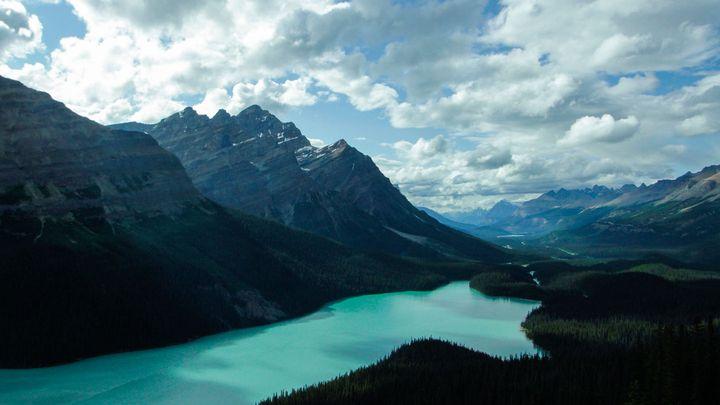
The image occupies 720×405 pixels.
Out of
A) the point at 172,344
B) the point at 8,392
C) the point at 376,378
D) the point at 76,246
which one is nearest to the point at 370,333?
the point at 172,344

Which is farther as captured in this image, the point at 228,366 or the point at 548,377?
the point at 228,366

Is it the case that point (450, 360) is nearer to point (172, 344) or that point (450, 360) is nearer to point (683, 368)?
point (683, 368)

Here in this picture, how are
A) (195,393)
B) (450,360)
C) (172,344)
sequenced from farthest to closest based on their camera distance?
(172,344) → (450,360) → (195,393)

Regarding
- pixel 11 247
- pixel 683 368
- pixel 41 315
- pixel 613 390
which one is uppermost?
pixel 11 247

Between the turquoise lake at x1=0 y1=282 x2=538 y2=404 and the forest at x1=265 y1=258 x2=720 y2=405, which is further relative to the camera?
the turquoise lake at x1=0 y1=282 x2=538 y2=404

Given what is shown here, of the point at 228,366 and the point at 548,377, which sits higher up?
the point at 228,366

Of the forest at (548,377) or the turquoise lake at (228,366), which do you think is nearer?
the forest at (548,377)

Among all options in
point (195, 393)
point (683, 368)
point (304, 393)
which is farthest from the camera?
point (195, 393)

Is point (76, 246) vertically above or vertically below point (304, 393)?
above
